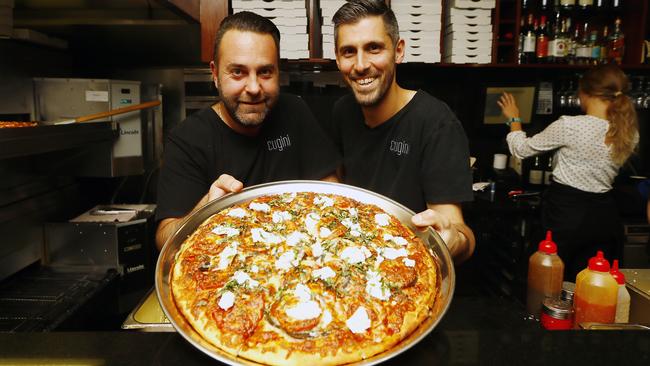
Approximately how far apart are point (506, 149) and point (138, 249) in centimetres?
332

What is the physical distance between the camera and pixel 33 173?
2.85m

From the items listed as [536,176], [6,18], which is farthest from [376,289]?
[536,176]

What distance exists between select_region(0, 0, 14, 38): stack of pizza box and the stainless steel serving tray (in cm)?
166

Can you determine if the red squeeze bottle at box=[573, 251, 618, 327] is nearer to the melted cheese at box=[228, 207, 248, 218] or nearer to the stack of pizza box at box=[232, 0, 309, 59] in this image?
the melted cheese at box=[228, 207, 248, 218]

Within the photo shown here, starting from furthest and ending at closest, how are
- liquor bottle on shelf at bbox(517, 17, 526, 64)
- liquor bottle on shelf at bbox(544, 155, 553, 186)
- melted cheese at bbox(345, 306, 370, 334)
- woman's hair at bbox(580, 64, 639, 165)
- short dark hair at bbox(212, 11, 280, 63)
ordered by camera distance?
liquor bottle on shelf at bbox(544, 155, 553, 186) → liquor bottle on shelf at bbox(517, 17, 526, 64) → woman's hair at bbox(580, 64, 639, 165) → short dark hair at bbox(212, 11, 280, 63) → melted cheese at bbox(345, 306, 370, 334)

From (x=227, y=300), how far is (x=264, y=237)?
0.31 m

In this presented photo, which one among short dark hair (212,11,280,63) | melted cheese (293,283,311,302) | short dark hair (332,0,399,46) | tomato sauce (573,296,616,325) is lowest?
tomato sauce (573,296,616,325)

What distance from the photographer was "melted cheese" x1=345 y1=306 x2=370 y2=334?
0.94m

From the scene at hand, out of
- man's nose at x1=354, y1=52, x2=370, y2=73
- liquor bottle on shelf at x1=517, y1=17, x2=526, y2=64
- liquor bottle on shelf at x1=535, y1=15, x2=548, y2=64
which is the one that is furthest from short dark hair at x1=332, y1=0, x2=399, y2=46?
liquor bottle on shelf at x1=535, y1=15, x2=548, y2=64

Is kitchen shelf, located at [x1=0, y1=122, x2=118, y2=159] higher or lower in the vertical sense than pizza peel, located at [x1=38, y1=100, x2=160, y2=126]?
Answer: lower

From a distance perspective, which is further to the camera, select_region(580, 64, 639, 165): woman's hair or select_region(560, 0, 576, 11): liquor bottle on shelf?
select_region(560, 0, 576, 11): liquor bottle on shelf

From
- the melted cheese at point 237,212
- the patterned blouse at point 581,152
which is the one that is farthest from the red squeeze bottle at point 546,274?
the patterned blouse at point 581,152

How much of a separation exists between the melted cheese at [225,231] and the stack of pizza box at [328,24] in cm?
256

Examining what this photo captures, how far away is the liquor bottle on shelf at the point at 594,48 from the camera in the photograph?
3.96 meters
